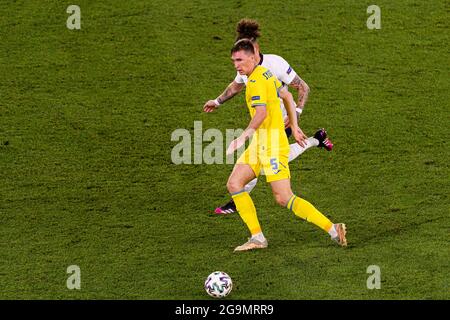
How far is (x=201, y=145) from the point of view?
45.4ft

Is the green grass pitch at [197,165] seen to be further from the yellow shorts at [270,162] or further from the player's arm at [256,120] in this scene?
the player's arm at [256,120]

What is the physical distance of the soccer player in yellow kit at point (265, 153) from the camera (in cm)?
1049

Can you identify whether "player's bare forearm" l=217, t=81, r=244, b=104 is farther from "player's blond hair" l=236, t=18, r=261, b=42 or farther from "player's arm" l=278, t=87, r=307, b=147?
"player's arm" l=278, t=87, r=307, b=147

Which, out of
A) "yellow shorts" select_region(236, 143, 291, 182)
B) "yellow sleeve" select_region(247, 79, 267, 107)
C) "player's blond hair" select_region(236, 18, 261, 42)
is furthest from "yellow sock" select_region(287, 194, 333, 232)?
"player's blond hair" select_region(236, 18, 261, 42)

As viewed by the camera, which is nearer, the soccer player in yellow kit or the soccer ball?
the soccer ball

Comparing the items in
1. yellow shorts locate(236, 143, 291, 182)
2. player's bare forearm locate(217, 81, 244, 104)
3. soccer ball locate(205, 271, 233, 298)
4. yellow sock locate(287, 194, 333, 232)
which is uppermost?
player's bare forearm locate(217, 81, 244, 104)

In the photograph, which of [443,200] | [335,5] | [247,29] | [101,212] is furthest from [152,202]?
[335,5]

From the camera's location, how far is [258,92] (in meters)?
10.5

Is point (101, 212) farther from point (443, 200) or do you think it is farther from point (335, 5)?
point (335, 5)

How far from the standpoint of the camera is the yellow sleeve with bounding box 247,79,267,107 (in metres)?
10.4

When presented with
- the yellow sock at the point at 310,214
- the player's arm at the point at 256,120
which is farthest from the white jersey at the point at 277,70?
the yellow sock at the point at 310,214

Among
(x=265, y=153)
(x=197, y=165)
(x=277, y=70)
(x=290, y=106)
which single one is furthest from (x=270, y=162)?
(x=197, y=165)

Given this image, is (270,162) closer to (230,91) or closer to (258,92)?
(258,92)

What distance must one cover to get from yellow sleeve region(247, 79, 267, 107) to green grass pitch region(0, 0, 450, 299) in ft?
4.99
